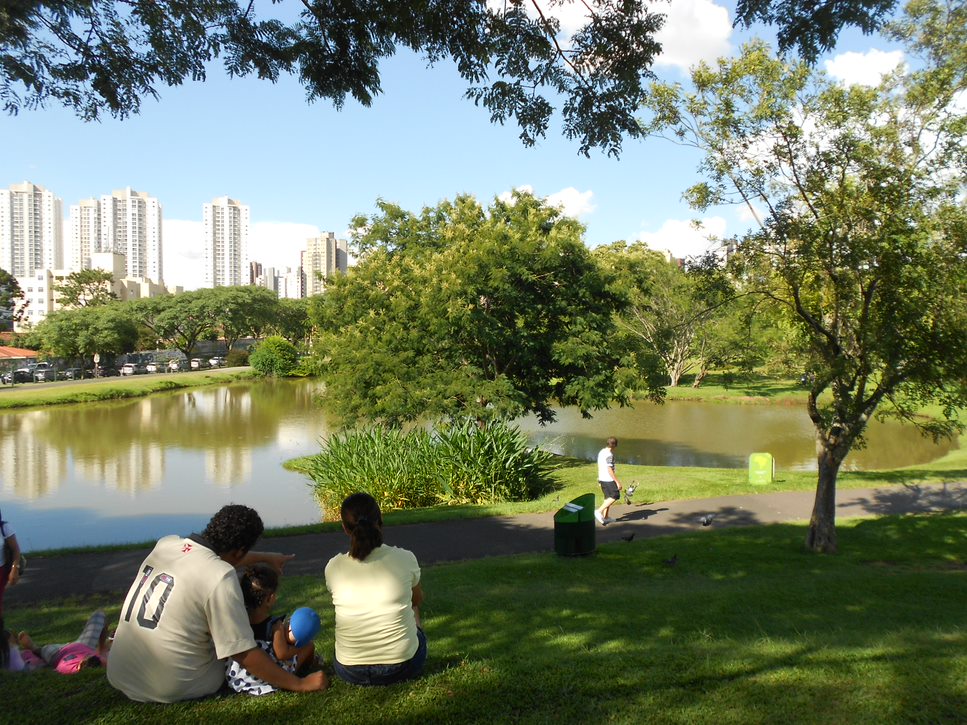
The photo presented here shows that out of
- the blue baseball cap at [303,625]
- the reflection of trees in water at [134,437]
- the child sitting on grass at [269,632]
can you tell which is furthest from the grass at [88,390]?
the blue baseball cap at [303,625]

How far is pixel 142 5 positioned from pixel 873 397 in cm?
908

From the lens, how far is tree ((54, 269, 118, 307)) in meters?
79.4

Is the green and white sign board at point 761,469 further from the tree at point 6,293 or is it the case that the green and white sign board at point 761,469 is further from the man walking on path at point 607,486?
the tree at point 6,293

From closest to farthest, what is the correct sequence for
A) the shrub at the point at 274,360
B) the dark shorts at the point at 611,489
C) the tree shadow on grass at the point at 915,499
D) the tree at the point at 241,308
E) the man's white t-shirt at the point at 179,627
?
the man's white t-shirt at the point at 179,627
the dark shorts at the point at 611,489
the tree shadow on grass at the point at 915,499
the shrub at the point at 274,360
the tree at the point at 241,308

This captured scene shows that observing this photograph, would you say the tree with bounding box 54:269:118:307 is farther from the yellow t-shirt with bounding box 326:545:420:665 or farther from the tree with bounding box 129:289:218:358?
the yellow t-shirt with bounding box 326:545:420:665

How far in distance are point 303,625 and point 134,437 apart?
2735 cm

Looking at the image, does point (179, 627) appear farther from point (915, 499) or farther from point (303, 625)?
point (915, 499)

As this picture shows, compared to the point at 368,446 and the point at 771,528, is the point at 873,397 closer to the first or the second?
the point at 771,528

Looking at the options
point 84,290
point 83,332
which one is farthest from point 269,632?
point 84,290

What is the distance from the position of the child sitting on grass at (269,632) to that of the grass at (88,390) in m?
40.5

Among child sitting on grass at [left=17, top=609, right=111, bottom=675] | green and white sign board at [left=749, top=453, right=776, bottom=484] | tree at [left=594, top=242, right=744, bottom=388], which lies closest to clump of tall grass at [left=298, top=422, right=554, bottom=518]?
green and white sign board at [left=749, top=453, right=776, bottom=484]

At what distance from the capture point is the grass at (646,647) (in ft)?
12.5

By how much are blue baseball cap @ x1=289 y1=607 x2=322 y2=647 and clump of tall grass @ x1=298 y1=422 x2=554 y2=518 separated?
1070 cm

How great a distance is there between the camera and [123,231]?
545 ft
